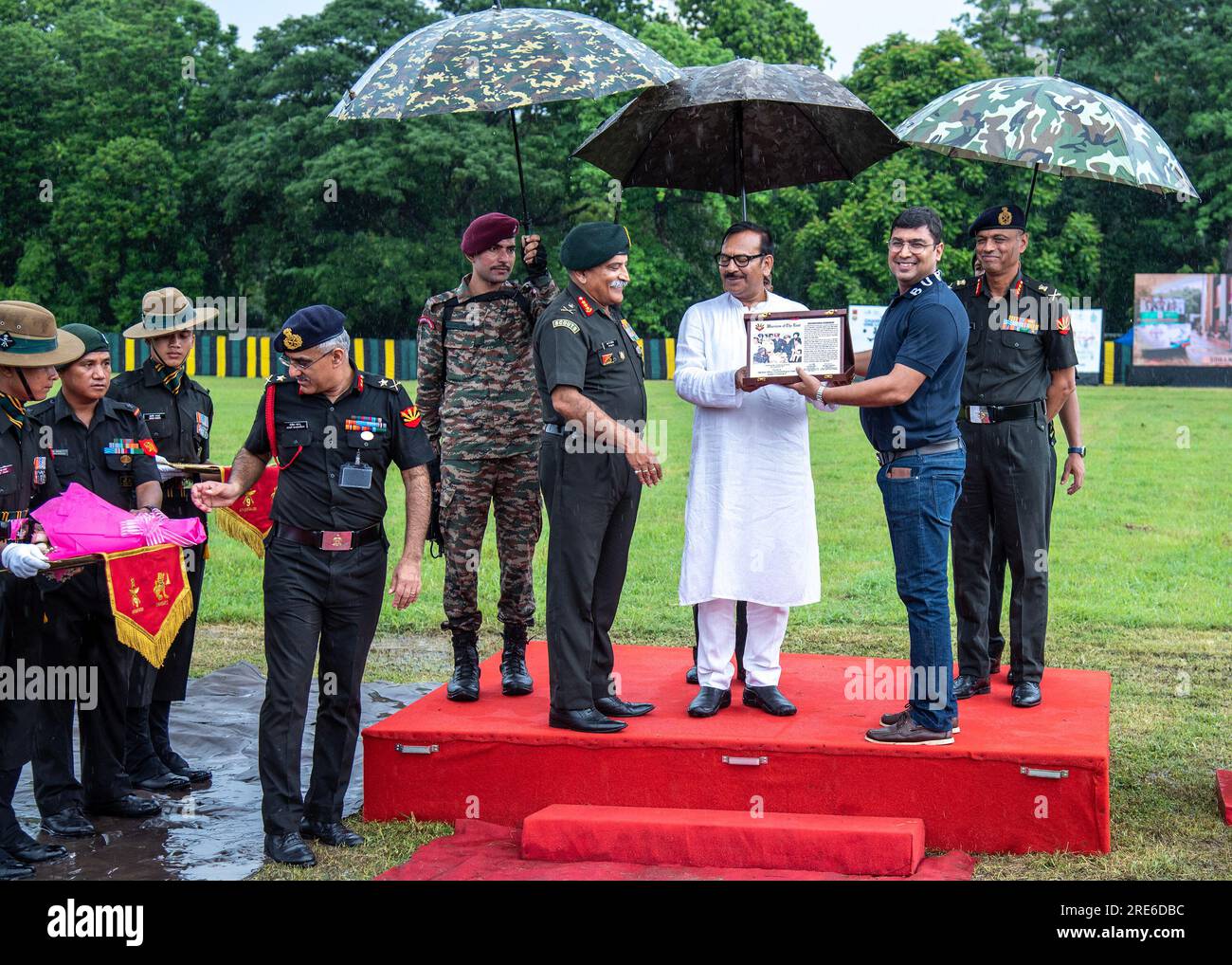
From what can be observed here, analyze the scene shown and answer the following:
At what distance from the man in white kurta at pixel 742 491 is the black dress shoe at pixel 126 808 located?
2379 mm

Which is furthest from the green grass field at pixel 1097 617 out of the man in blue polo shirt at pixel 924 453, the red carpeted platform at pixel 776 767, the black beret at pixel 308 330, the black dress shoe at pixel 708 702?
the black beret at pixel 308 330

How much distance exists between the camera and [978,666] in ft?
22.7

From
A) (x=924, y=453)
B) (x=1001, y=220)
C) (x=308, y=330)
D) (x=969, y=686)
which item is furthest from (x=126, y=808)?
(x=1001, y=220)

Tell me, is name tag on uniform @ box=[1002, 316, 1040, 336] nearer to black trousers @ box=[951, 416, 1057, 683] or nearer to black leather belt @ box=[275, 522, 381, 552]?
black trousers @ box=[951, 416, 1057, 683]

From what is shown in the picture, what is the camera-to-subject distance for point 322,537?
577 cm

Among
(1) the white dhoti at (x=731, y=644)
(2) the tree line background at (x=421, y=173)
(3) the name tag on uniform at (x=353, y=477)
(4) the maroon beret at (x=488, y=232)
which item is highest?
(2) the tree line background at (x=421, y=173)

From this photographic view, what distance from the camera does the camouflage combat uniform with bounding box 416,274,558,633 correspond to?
269 inches

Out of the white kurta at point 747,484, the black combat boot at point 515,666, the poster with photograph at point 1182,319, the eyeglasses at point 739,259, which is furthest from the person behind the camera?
the poster with photograph at point 1182,319

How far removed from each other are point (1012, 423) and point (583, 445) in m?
2.10

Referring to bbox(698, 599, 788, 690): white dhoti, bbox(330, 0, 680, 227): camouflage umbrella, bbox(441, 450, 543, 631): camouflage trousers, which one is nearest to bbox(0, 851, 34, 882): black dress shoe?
bbox(441, 450, 543, 631): camouflage trousers

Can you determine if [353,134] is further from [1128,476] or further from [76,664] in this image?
[76,664]

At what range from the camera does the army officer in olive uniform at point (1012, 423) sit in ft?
22.3

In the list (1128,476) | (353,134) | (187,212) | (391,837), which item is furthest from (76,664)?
(187,212)

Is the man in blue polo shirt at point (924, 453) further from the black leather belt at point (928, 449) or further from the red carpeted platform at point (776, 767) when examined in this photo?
the red carpeted platform at point (776, 767)
